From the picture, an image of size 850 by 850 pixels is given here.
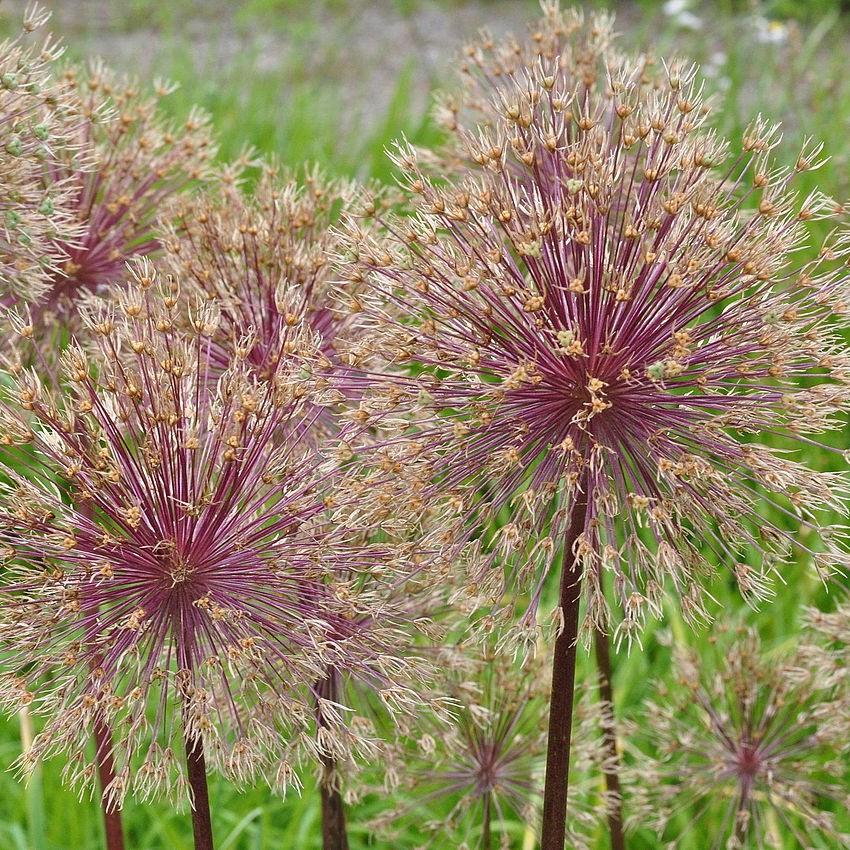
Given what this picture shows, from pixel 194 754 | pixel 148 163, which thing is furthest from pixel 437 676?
pixel 148 163

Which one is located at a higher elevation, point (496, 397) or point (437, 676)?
point (496, 397)

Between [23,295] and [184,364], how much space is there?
556mm

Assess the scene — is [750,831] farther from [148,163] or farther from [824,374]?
[148,163]

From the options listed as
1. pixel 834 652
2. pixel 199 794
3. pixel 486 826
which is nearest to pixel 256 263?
pixel 199 794

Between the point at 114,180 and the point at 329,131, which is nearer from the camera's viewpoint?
the point at 114,180

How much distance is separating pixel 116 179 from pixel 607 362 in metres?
1.56

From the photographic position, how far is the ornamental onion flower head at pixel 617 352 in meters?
2.34

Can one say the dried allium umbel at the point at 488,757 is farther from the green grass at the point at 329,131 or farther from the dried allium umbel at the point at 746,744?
the green grass at the point at 329,131

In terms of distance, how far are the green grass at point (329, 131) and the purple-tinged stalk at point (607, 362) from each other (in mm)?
800

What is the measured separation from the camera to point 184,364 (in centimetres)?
237

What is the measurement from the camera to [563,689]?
7.86 feet

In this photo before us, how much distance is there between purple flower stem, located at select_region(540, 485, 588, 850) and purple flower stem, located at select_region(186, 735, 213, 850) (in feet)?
2.21

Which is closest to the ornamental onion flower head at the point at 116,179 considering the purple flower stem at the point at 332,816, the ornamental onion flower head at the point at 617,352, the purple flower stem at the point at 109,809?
the ornamental onion flower head at the point at 617,352

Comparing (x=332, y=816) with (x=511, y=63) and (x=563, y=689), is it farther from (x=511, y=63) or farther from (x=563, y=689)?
(x=511, y=63)
